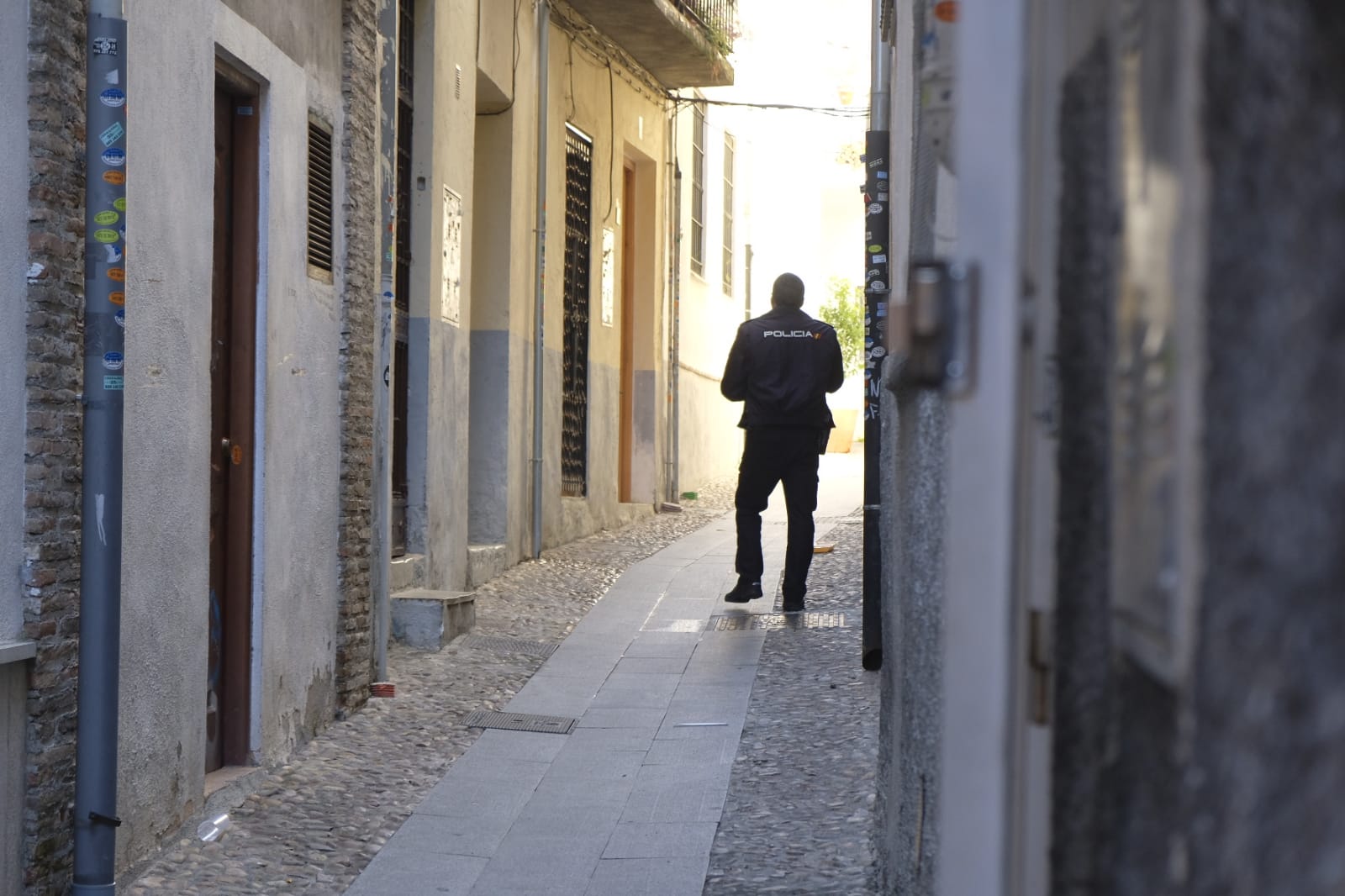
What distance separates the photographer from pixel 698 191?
63.5ft

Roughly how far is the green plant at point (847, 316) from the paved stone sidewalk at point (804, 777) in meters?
21.6

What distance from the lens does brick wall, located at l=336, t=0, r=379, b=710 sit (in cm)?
700

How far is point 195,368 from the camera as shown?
522 cm

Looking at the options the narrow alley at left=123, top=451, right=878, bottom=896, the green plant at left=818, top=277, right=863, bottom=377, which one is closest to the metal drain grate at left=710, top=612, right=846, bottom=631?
the narrow alley at left=123, top=451, right=878, bottom=896

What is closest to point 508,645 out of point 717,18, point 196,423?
point 196,423

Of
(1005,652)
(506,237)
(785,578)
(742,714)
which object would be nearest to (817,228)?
(506,237)

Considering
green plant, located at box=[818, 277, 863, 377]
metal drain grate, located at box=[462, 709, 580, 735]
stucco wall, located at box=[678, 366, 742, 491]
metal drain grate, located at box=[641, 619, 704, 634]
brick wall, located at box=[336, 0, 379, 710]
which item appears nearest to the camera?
metal drain grate, located at box=[462, 709, 580, 735]

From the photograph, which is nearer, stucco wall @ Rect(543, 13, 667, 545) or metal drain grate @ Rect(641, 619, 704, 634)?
metal drain grate @ Rect(641, 619, 704, 634)

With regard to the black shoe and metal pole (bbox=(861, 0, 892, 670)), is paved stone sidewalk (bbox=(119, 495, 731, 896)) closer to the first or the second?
the black shoe

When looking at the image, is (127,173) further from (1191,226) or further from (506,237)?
(506,237)

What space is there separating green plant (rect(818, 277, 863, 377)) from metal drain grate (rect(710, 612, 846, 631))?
67.9 feet

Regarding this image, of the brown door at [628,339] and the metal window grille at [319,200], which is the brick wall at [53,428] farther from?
the brown door at [628,339]

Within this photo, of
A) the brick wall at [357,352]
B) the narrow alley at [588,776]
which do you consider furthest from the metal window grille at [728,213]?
the brick wall at [357,352]

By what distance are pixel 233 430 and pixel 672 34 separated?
31.0 ft
